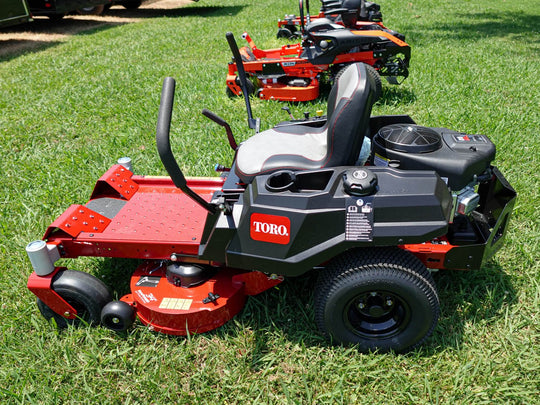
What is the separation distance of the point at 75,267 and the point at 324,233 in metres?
1.99

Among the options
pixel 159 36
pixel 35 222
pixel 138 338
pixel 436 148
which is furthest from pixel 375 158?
pixel 159 36

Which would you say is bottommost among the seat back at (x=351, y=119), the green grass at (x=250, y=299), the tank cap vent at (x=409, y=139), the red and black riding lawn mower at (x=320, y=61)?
the green grass at (x=250, y=299)

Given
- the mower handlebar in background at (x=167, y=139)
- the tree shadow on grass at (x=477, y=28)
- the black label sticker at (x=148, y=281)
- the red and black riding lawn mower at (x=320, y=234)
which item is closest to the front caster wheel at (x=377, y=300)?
the red and black riding lawn mower at (x=320, y=234)

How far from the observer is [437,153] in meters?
2.32

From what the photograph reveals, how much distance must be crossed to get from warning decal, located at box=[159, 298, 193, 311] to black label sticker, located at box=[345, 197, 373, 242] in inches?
40.2

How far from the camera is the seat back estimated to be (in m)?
2.24

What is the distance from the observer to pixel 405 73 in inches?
229

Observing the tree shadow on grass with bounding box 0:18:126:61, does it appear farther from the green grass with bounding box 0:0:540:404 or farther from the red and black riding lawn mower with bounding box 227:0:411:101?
the red and black riding lawn mower with bounding box 227:0:411:101

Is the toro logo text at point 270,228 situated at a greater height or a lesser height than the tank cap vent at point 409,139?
lesser

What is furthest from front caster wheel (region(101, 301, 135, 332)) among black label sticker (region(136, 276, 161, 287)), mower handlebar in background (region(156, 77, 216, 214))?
mower handlebar in background (region(156, 77, 216, 214))

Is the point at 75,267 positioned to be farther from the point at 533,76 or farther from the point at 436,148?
the point at 533,76

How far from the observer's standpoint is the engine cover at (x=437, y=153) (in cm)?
227

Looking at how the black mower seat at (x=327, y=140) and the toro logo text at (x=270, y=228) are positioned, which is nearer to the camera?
the toro logo text at (x=270, y=228)

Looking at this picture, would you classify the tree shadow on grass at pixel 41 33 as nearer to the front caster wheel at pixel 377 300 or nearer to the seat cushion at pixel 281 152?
the seat cushion at pixel 281 152
